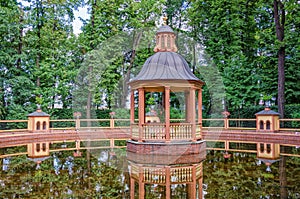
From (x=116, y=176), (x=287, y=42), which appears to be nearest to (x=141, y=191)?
(x=116, y=176)

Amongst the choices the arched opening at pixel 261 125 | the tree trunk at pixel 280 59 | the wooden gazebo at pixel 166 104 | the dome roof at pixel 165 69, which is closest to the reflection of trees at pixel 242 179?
the wooden gazebo at pixel 166 104

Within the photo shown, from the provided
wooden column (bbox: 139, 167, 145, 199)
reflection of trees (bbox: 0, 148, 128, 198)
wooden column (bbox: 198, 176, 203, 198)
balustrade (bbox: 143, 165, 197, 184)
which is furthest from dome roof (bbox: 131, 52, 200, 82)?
wooden column (bbox: 198, 176, 203, 198)

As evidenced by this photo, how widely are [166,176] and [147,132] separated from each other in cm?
333

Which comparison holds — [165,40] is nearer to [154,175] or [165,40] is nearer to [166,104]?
[166,104]

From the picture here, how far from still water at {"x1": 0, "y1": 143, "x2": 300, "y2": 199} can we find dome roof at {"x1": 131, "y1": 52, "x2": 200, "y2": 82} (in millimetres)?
2729

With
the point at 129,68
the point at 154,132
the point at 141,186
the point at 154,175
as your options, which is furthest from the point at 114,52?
the point at 141,186

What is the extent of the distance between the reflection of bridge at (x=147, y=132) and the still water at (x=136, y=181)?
2.21 m

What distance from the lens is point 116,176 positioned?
6.17m

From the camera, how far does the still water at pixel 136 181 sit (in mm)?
4820

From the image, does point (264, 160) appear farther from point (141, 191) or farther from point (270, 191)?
point (141, 191)

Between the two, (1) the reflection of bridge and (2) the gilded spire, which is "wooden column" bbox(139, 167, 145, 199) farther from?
(2) the gilded spire

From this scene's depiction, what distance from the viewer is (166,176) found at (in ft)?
19.7

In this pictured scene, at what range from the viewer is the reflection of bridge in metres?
12.0

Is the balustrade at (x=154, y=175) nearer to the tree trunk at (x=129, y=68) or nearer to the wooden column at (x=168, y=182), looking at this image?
the wooden column at (x=168, y=182)
